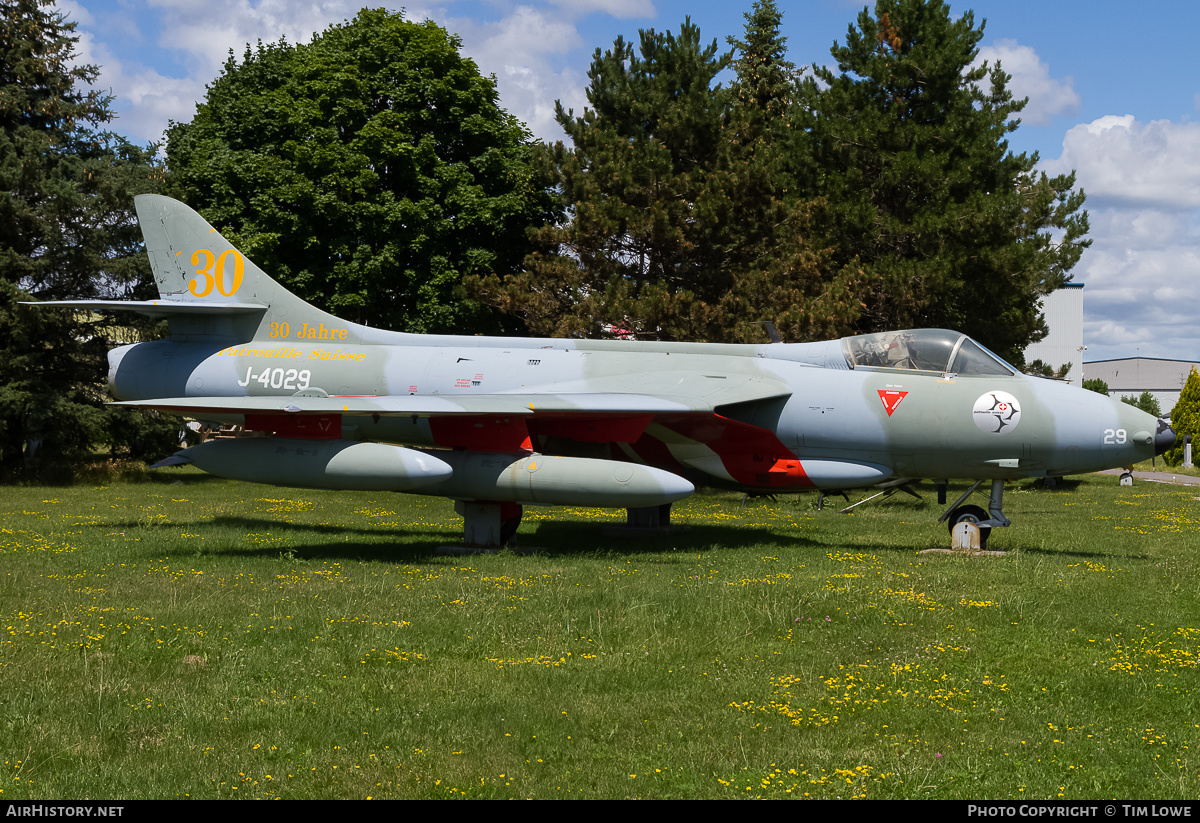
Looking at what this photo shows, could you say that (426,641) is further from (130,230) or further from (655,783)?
(130,230)

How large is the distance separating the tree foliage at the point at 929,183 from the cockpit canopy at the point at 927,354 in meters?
13.4

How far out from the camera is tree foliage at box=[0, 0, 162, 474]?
24125 millimetres

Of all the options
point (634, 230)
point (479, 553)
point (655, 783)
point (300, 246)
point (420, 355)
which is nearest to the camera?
point (655, 783)

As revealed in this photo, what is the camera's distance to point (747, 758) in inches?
203

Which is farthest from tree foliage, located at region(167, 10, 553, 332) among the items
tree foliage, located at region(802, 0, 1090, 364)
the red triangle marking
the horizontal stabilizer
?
the red triangle marking

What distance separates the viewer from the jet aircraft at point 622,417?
11.6 m

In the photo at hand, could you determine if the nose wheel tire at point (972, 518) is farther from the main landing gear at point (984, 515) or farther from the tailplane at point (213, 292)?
the tailplane at point (213, 292)

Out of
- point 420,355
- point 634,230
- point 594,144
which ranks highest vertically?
point 594,144

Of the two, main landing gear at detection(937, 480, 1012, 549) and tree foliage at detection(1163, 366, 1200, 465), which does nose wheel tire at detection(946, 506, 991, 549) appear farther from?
tree foliage at detection(1163, 366, 1200, 465)

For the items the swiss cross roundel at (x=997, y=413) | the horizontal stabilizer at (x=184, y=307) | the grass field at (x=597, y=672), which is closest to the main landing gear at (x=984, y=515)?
the grass field at (x=597, y=672)

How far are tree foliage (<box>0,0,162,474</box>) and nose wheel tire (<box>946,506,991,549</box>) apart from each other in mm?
21462

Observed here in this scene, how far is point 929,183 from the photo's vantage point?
26.1m

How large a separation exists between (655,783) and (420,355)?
1015 cm
